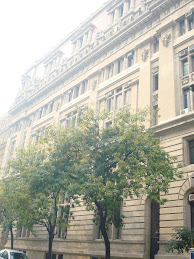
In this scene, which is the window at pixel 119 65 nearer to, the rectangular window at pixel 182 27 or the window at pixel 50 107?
the rectangular window at pixel 182 27

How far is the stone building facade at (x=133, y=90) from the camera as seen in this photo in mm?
18938

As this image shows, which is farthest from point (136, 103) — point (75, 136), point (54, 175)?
point (54, 175)

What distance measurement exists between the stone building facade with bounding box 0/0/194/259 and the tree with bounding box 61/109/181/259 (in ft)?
6.38

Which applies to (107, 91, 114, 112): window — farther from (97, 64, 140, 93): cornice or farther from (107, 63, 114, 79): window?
(107, 63, 114, 79): window

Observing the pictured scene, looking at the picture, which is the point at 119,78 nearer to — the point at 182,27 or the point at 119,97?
the point at 119,97

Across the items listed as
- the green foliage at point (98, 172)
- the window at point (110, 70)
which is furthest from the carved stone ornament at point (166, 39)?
the green foliage at point (98, 172)

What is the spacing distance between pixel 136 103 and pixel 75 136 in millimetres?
9004

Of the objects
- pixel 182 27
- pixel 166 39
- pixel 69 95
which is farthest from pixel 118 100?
pixel 69 95

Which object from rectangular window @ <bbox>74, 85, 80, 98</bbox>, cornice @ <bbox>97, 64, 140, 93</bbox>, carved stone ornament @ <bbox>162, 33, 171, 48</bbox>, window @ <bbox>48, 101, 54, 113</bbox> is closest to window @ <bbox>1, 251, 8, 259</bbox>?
cornice @ <bbox>97, 64, 140, 93</bbox>

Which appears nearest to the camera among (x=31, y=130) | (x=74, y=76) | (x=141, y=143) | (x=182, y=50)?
(x=141, y=143)

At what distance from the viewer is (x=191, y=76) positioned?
20.9 m

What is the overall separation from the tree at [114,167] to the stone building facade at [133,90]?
1.94 m

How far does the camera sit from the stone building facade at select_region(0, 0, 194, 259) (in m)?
18.9

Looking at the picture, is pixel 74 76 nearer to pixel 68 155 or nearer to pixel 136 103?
pixel 136 103
